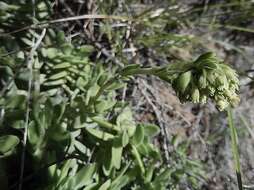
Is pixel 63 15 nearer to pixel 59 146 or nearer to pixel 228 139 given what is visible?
pixel 59 146

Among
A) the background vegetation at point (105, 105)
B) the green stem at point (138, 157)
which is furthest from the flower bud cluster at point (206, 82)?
the green stem at point (138, 157)

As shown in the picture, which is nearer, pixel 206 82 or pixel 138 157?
pixel 206 82

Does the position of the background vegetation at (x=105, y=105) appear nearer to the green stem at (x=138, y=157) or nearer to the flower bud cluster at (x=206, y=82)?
the green stem at (x=138, y=157)

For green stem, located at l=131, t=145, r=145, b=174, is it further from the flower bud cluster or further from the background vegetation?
the flower bud cluster

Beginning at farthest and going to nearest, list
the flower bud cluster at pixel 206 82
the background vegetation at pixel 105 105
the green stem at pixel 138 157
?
the green stem at pixel 138 157 → the background vegetation at pixel 105 105 → the flower bud cluster at pixel 206 82

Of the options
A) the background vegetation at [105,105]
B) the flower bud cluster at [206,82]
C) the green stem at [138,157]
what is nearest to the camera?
the flower bud cluster at [206,82]

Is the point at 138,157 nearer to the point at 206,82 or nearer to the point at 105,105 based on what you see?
the point at 105,105

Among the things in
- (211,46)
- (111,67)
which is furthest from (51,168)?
(211,46)

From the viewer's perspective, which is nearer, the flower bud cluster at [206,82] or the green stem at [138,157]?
the flower bud cluster at [206,82]

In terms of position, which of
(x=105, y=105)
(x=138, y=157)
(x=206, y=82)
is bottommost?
(x=138, y=157)

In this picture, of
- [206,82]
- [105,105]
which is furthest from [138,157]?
[206,82]
